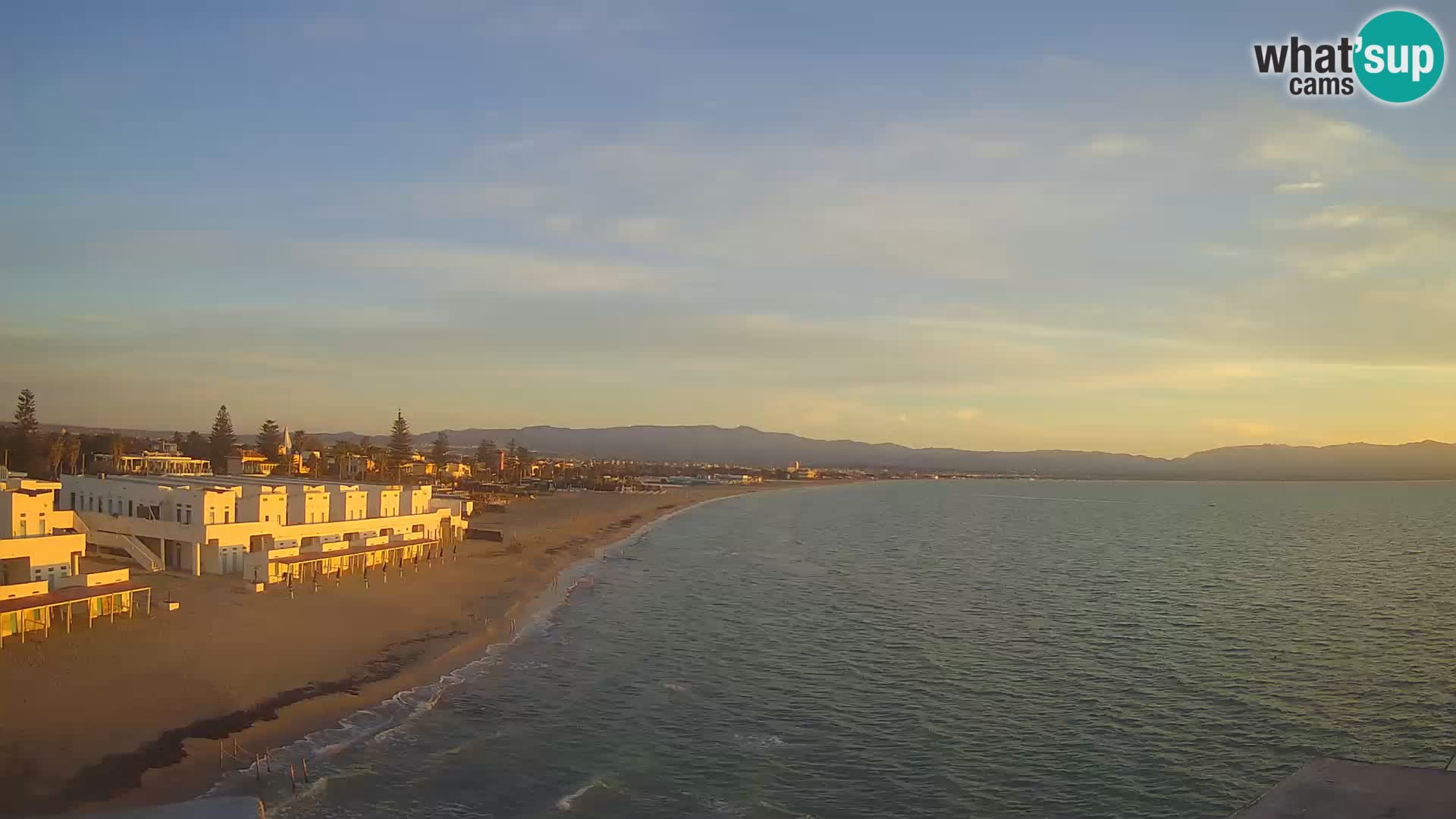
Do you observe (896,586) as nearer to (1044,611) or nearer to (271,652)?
(1044,611)

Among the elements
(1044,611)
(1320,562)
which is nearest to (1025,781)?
(1044,611)

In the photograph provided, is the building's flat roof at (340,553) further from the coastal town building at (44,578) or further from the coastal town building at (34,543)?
the coastal town building at (34,543)

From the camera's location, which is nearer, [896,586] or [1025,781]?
[1025,781]

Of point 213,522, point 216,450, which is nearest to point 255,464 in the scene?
point 216,450

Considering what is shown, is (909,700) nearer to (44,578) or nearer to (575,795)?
(575,795)

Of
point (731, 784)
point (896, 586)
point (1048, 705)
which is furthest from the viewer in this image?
point (896, 586)

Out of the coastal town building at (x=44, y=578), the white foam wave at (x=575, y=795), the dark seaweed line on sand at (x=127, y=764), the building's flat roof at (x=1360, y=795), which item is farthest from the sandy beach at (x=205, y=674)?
the building's flat roof at (x=1360, y=795)

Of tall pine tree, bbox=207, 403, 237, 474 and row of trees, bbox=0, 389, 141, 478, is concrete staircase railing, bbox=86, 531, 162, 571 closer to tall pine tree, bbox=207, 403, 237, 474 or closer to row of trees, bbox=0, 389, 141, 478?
row of trees, bbox=0, 389, 141, 478
